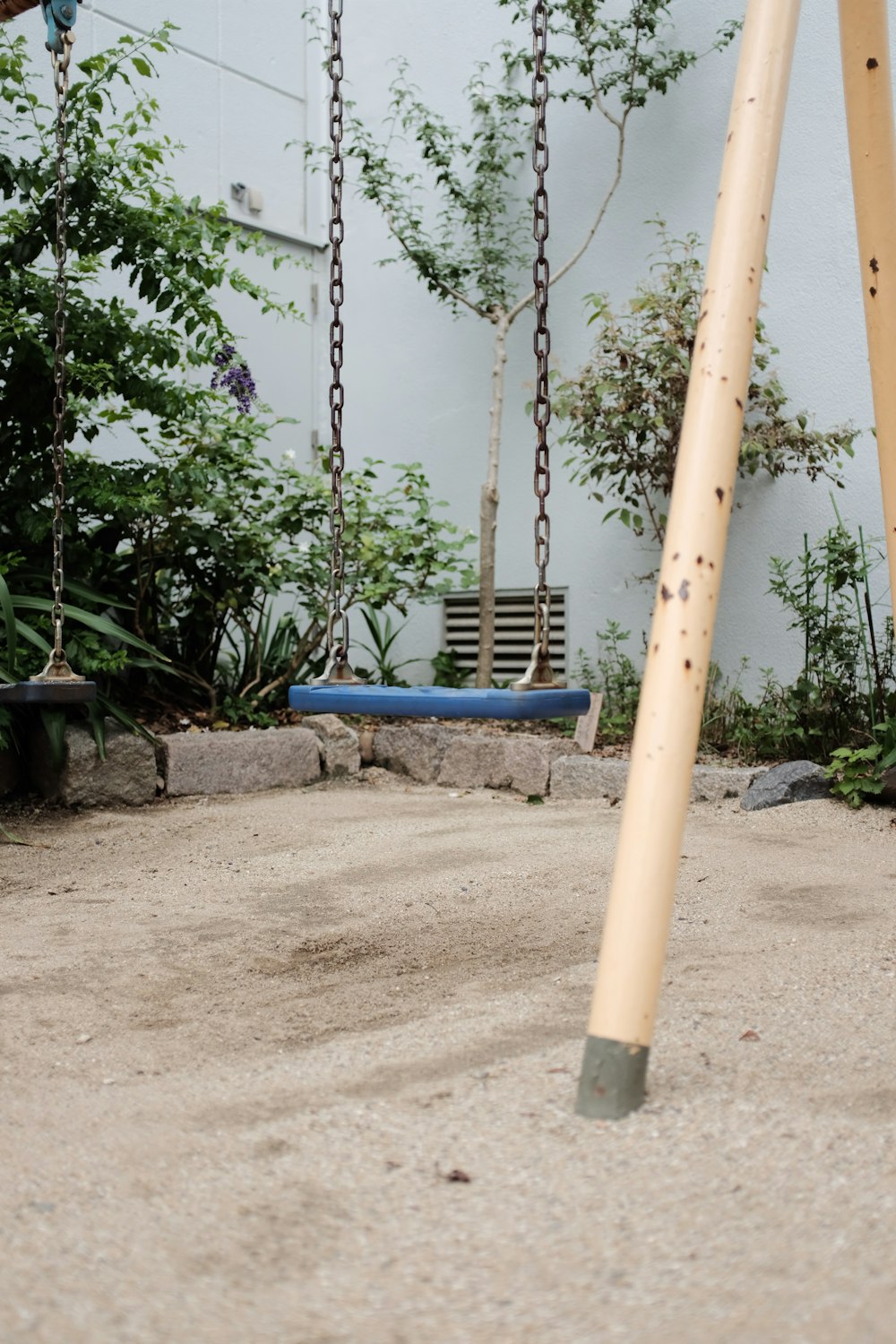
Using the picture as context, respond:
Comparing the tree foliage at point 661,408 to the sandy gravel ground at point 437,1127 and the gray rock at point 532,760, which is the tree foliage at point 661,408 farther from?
the sandy gravel ground at point 437,1127

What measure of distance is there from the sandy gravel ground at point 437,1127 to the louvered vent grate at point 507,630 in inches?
122

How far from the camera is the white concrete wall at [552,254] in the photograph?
4836mm

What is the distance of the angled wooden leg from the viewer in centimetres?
187

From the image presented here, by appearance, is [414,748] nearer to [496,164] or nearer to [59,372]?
[59,372]

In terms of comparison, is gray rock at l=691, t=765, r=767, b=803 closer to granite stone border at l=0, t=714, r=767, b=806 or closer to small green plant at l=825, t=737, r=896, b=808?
granite stone border at l=0, t=714, r=767, b=806

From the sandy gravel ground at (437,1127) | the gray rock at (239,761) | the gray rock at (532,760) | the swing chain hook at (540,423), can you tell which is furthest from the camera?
the gray rock at (532,760)

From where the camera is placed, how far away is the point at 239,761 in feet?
14.8

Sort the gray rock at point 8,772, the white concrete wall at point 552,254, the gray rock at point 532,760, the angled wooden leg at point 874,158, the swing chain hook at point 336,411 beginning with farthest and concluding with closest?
the white concrete wall at point 552,254 → the gray rock at point 532,760 → the gray rock at point 8,772 → the swing chain hook at point 336,411 → the angled wooden leg at point 874,158

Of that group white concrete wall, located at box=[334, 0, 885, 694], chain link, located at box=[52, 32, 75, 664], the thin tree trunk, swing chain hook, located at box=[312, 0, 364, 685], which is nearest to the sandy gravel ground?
Answer: swing chain hook, located at box=[312, 0, 364, 685]

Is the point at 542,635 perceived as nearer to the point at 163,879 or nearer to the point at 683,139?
the point at 163,879

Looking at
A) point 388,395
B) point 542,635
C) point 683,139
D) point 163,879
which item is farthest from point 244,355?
point 542,635

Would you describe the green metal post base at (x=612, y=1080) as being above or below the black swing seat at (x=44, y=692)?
below

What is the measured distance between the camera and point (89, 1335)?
916 millimetres

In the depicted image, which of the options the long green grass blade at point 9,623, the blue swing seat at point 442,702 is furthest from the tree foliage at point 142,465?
the blue swing seat at point 442,702
